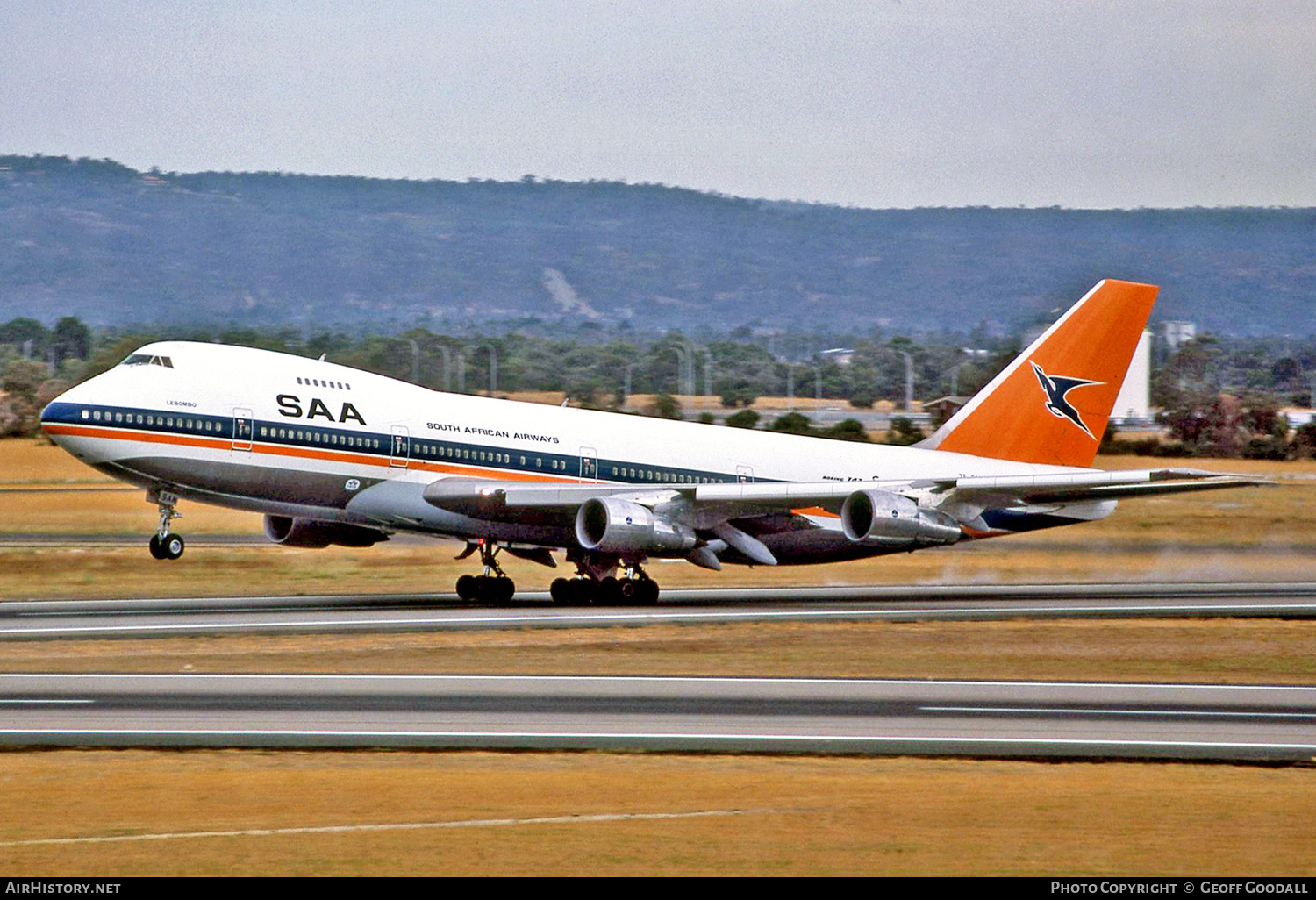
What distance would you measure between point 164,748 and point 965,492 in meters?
23.0

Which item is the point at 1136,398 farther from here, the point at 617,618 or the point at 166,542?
the point at 166,542

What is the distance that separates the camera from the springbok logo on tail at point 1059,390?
140 feet

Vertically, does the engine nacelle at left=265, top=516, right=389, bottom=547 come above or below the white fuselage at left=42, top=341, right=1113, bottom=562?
below

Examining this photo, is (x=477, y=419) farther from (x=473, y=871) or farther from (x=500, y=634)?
(x=473, y=871)

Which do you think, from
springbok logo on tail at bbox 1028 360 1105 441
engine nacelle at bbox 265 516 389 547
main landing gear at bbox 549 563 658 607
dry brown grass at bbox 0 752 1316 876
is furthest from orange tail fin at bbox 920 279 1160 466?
dry brown grass at bbox 0 752 1316 876

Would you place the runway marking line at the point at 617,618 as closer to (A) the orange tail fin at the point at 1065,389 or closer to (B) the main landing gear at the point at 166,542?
(B) the main landing gear at the point at 166,542

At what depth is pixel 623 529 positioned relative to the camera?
36188 mm

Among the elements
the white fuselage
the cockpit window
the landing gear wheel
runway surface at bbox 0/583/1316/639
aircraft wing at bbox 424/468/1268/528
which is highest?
the cockpit window

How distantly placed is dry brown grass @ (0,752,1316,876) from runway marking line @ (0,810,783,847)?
3.9 inches

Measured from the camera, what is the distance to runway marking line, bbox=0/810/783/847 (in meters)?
15.9

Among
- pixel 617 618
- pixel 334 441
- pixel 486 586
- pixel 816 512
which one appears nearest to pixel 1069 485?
pixel 816 512

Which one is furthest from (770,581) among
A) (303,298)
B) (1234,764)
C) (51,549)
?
(303,298)

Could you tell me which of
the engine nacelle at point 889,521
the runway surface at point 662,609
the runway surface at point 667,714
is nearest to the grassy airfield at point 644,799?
the runway surface at point 667,714

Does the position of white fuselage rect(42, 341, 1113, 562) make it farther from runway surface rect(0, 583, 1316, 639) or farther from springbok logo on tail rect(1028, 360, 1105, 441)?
springbok logo on tail rect(1028, 360, 1105, 441)
